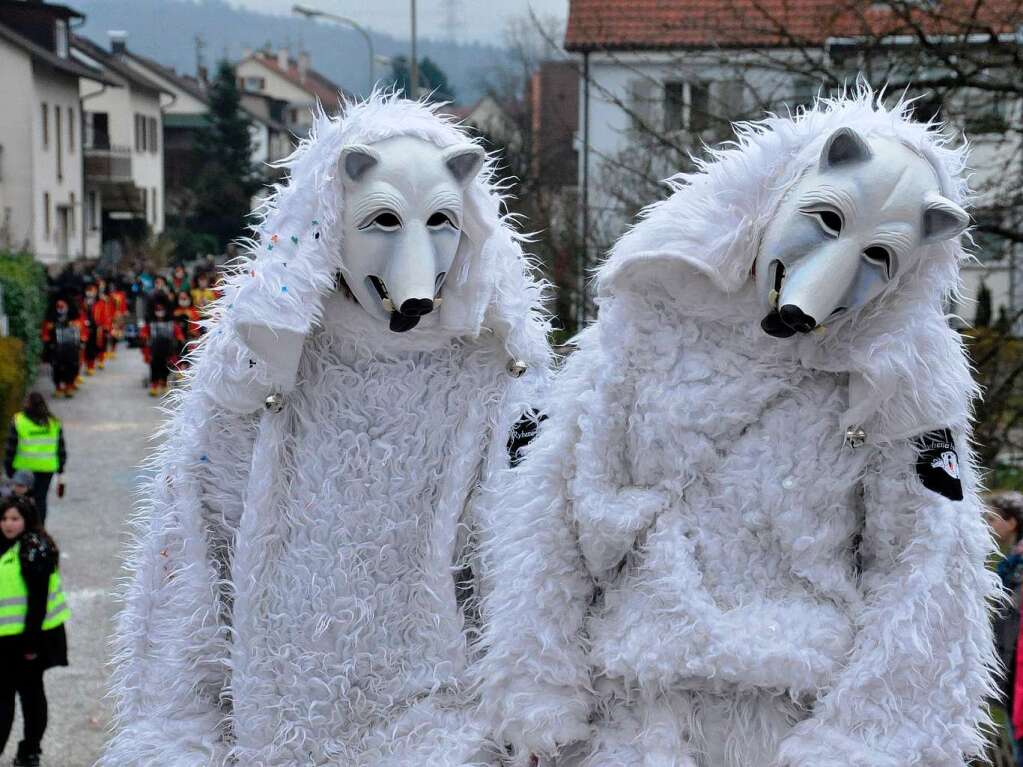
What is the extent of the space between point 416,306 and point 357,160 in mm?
395

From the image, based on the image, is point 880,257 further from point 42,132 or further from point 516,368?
point 42,132

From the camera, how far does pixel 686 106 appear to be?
9422 millimetres

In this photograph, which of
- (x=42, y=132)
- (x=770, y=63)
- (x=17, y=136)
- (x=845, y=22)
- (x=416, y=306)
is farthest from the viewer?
(x=42, y=132)

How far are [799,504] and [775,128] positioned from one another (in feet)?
2.62

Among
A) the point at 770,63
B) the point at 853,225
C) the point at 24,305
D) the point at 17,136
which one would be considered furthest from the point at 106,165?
the point at 853,225

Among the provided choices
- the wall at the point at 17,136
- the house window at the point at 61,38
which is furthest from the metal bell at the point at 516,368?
the house window at the point at 61,38

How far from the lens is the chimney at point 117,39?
55.7 meters

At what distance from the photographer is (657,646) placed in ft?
9.66

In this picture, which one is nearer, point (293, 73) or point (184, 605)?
point (184, 605)

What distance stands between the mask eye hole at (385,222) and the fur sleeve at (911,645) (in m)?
1.25

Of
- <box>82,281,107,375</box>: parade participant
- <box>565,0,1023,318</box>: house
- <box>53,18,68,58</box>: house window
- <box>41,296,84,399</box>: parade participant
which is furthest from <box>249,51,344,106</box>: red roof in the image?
<box>565,0,1023,318</box>: house

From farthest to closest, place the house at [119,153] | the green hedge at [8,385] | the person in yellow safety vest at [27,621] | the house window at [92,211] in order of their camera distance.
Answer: the house at [119,153]
the house window at [92,211]
the green hedge at [8,385]
the person in yellow safety vest at [27,621]

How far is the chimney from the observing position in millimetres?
55688

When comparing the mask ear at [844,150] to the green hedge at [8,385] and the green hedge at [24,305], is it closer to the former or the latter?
the green hedge at [8,385]
